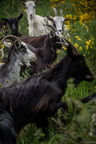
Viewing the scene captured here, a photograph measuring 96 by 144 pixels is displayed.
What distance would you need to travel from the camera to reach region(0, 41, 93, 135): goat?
19.6 ft

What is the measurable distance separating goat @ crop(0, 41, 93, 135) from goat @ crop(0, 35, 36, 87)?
1853 mm

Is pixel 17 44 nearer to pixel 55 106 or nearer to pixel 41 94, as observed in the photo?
pixel 41 94

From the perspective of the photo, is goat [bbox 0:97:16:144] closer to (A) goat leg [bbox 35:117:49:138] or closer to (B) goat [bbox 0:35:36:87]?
(A) goat leg [bbox 35:117:49:138]

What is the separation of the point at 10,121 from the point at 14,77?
2962 millimetres

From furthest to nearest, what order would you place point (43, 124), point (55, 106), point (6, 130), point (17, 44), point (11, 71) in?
point (17, 44)
point (11, 71)
point (43, 124)
point (55, 106)
point (6, 130)

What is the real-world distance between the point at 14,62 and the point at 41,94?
7.51ft

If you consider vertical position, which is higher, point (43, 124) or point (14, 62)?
point (14, 62)

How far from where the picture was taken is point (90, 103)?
252 inches

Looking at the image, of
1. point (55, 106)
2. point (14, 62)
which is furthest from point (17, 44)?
point (55, 106)

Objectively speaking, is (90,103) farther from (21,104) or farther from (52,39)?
(52,39)

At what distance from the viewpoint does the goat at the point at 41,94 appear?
5.97 meters

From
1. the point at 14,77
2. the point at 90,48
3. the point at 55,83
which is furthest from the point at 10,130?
the point at 90,48

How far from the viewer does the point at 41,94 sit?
601 centimetres

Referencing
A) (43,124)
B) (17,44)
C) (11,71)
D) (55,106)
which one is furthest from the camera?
(17,44)
